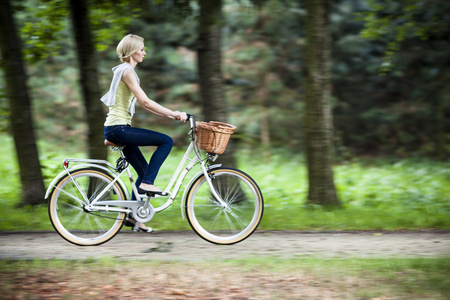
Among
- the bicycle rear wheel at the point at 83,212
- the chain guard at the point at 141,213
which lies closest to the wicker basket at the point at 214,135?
the chain guard at the point at 141,213

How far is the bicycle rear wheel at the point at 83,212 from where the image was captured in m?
5.79

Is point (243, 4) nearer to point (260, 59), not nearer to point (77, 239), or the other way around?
point (77, 239)

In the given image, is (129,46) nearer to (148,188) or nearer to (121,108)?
(121,108)

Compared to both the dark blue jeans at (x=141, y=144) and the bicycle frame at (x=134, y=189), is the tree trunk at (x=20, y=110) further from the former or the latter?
the dark blue jeans at (x=141, y=144)

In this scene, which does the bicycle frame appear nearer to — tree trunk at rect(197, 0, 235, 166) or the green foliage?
tree trunk at rect(197, 0, 235, 166)

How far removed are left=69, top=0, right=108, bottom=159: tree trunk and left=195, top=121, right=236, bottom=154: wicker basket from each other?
2992 mm

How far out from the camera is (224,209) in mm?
5852

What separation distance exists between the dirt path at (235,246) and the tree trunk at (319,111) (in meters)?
1.51

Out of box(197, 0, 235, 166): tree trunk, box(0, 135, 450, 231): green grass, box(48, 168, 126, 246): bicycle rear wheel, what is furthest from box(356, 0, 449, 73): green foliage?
box(48, 168, 126, 246): bicycle rear wheel

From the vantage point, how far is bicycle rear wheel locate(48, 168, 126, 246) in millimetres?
5785

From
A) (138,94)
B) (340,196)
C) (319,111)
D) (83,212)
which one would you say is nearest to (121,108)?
(138,94)

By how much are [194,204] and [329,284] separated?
1849 millimetres

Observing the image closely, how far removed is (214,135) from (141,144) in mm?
771

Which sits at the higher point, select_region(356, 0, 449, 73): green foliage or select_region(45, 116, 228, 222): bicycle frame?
select_region(356, 0, 449, 73): green foliage
